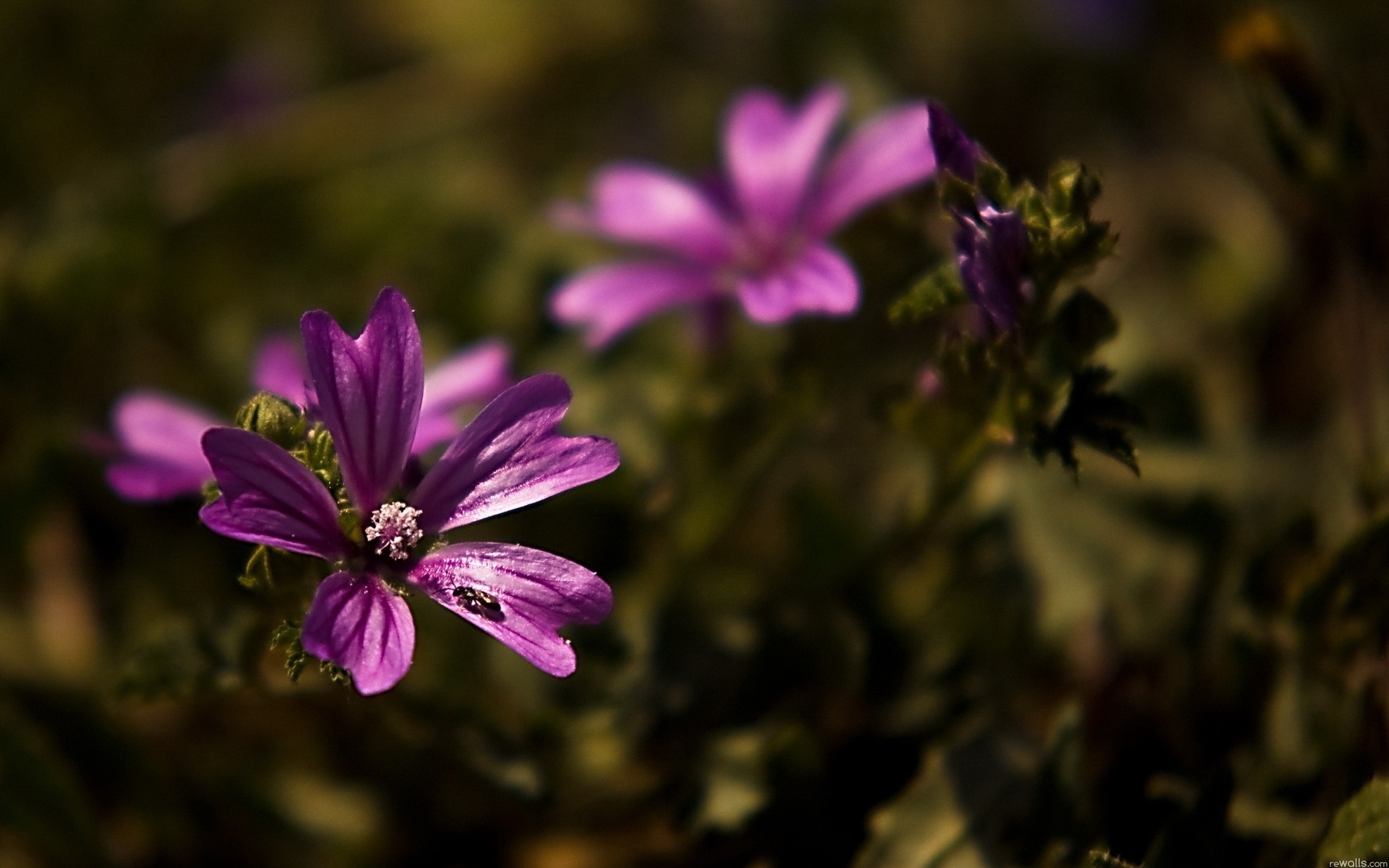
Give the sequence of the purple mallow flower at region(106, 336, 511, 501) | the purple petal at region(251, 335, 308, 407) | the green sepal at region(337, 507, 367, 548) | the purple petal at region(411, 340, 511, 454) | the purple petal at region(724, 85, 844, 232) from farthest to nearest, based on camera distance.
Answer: the purple petal at region(724, 85, 844, 232) → the purple petal at region(251, 335, 308, 407) → the purple petal at region(411, 340, 511, 454) → the purple mallow flower at region(106, 336, 511, 501) → the green sepal at region(337, 507, 367, 548)

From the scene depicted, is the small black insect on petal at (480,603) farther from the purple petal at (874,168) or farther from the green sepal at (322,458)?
the purple petal at (874,168)

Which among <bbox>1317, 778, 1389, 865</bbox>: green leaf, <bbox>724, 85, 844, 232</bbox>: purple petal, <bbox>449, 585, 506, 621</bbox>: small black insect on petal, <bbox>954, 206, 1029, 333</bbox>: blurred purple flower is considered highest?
<bbox>724, 85, 844, 232</bbox>: purple petal

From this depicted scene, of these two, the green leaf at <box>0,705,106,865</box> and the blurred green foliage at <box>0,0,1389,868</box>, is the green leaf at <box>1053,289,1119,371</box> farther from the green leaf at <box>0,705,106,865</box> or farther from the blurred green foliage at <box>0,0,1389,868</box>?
the green leaf at <box>0,705,106,865</box>

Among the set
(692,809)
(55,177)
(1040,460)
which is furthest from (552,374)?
(55,177)

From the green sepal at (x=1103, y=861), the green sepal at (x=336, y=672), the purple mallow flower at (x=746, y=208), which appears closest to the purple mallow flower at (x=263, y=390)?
the purple mallow flower at (x=746, y=208)

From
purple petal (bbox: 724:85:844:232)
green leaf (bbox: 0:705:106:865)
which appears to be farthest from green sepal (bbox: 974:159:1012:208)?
green leaf (bbox: 0:705:106:865)

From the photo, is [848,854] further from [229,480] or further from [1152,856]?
[229,480]

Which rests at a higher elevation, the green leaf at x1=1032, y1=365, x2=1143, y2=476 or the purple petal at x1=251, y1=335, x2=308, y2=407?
the purple petal at x1=251, y1=335, x2=308, y2=407

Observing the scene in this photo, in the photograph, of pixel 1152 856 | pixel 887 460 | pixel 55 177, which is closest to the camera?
pixel 1152 856
